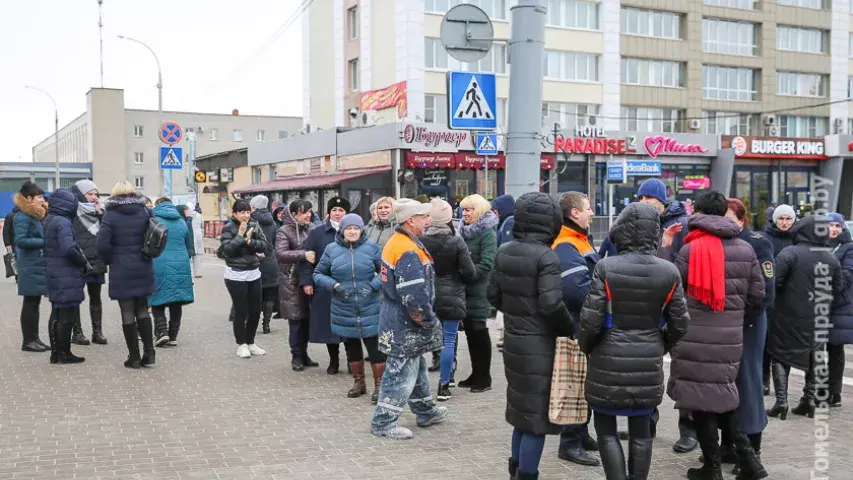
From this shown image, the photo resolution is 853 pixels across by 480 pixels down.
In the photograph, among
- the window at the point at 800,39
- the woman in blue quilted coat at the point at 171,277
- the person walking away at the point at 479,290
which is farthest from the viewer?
the window at the point at 800,39

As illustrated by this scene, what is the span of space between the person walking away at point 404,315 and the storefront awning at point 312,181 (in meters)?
27.6

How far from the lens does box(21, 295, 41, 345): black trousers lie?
10469 mm

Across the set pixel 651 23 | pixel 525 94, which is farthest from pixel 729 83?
pixel 525 94

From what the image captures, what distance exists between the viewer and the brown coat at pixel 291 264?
9.66 meters

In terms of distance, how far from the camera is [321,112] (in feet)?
160

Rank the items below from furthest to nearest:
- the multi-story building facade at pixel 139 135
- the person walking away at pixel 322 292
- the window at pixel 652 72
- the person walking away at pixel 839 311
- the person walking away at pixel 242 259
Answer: the multi-story building facade at pixel 139 135 → the window at pixel 652 72 → the person walking away at pixel 242 259 → the person walking away at pixel 322 292 → the person walking away at pixel 839 311

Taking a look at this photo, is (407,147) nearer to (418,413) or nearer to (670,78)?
(670,78)

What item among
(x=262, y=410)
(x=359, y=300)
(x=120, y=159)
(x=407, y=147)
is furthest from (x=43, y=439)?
(x=120, y=159)

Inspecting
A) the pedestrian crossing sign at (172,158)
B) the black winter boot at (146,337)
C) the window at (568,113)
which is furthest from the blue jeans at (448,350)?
the window at (568,113)

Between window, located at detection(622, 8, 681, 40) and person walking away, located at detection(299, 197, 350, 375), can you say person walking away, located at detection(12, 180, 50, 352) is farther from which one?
window, located at detection(622, 8, 681, 40)

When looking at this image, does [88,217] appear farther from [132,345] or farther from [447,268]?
[447,268]

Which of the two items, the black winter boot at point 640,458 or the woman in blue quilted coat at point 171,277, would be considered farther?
the woman in blue quilted coat at point 171,277

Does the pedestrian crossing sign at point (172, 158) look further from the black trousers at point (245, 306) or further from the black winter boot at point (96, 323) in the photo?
the black trousers at point (245, 306)

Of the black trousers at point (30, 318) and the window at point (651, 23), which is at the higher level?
the window at point (651, 23)
